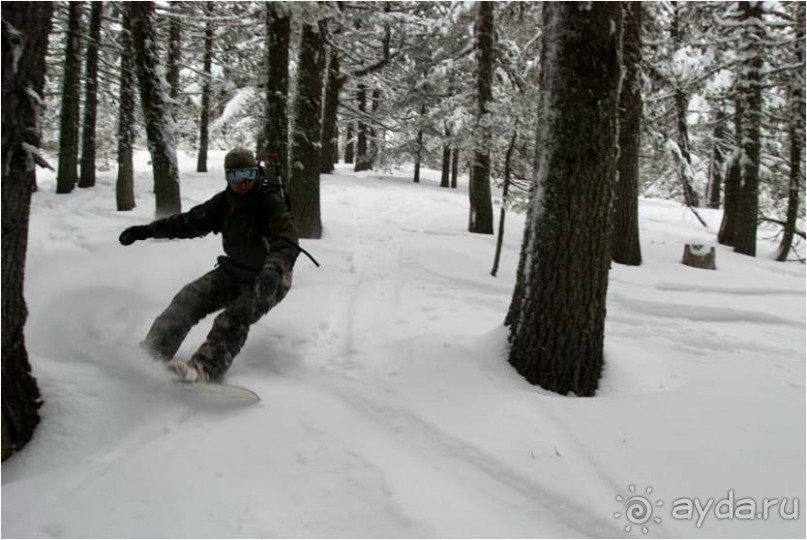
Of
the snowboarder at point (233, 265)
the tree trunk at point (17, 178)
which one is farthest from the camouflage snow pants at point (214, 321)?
the tree trunk at point (17, 178)

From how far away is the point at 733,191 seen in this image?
50.5 feet

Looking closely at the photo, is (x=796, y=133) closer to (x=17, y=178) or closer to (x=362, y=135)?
(x=17, y=178)

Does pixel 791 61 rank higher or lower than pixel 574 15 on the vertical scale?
higher

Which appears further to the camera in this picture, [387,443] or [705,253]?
[705,253]

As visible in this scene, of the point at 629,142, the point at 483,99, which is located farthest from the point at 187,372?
the point at 483,99

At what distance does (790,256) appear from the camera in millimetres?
17250

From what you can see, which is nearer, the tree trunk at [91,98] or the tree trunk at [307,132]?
the tree trunk at [307,132]

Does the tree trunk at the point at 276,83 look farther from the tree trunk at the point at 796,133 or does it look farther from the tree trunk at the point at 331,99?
the tree trunk at the point at 331,99

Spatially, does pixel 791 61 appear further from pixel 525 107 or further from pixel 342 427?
pixel 342 427

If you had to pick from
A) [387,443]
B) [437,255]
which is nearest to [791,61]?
[437,255]

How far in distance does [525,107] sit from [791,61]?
1045 centimetres

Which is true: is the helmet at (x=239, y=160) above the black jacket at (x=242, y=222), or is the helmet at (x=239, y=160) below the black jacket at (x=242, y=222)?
above

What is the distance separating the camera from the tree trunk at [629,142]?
359 inches

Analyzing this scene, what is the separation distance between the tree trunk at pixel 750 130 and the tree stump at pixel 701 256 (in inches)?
147
